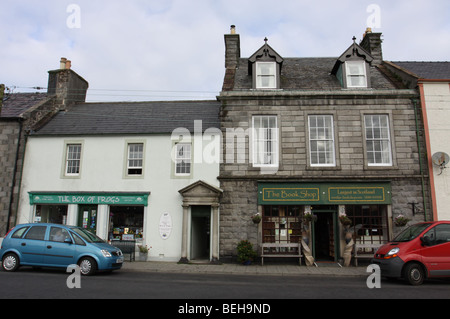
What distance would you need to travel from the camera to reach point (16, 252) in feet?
38.4

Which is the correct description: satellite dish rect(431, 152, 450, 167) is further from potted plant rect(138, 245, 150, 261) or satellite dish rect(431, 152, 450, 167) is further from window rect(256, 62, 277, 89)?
potted plant rect(138, 245, 150, 261)

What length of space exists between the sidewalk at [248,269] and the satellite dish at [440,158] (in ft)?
20.0

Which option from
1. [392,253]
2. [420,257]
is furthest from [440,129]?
[392,253]

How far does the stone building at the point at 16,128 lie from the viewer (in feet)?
55.1

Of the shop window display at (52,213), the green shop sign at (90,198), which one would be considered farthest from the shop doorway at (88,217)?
the shop window display at (52,213)

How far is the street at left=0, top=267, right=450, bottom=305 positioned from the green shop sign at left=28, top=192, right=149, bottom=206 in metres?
5.08

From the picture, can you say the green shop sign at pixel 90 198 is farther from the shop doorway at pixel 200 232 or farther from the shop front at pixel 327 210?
the shop front at pixel 327 210

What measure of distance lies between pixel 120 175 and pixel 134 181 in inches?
31.5

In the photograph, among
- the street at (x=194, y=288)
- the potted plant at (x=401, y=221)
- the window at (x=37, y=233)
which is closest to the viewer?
the street at (x=194, y=288)

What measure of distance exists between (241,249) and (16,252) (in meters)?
8.59

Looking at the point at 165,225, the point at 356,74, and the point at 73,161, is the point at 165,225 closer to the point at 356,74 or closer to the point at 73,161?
the point at 73,161

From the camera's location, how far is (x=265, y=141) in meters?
16.4
